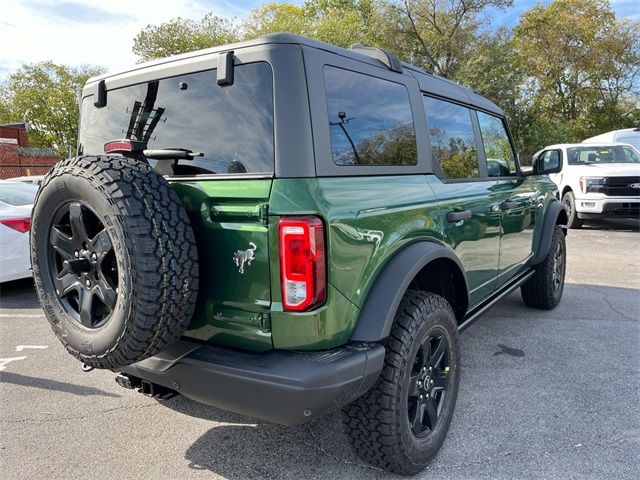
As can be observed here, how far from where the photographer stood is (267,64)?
195cm

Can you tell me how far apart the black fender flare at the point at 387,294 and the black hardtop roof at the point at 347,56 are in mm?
988

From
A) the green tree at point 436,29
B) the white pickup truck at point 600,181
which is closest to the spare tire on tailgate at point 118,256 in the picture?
the white pickup truck at point 600,181

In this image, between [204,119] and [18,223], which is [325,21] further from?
[204,119]

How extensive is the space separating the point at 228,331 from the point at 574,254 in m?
7.85

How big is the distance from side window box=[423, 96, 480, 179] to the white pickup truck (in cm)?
768

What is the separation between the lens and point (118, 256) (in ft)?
5.99

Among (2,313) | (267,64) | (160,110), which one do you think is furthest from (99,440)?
(2,313)

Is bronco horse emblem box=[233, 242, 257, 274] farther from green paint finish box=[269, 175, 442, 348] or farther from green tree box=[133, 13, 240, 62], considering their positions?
green tree box=[133, 13, 240, 62]

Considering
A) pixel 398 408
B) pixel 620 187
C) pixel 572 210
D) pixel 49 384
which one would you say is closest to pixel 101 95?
pixel 49 384

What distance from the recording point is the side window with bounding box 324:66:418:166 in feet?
6.86

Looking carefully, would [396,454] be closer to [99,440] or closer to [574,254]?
[99,440]

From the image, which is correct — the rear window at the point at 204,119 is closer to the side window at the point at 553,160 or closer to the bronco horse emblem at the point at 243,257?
the bronco horse emblem at the point at 243,257

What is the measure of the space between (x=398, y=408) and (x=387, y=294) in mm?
527

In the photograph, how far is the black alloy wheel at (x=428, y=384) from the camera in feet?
7.68
